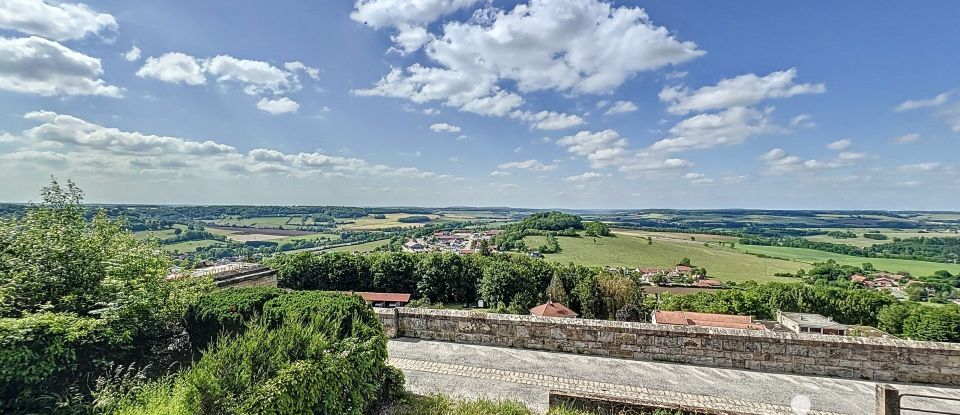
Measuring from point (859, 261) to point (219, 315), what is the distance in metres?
124

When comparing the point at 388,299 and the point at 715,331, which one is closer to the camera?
the point at 715,331

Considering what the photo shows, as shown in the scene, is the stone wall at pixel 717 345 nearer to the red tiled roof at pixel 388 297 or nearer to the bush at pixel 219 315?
the bush at pixel 219 315

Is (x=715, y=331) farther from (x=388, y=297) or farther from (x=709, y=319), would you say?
(x=388, y=297)

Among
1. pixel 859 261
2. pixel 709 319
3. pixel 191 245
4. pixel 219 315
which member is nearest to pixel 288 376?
pixel 219 315

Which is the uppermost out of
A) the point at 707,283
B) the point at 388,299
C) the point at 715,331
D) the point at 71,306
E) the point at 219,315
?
the point at 71,306

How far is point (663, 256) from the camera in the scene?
283ft

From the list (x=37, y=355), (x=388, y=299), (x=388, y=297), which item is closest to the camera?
(x=37, y=355)

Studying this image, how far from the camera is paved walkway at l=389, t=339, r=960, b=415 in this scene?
6.55 metres

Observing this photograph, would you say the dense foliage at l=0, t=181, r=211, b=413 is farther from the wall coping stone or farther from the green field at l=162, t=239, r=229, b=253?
the green field at l=162, t=239, r=229, b=253

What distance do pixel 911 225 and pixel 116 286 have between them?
261821 millimetres

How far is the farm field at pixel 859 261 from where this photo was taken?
273 feet

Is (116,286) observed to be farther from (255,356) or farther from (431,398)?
(431,398)

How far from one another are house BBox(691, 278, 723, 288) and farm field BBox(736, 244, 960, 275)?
455 inches

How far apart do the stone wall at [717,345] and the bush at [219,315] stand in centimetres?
298
